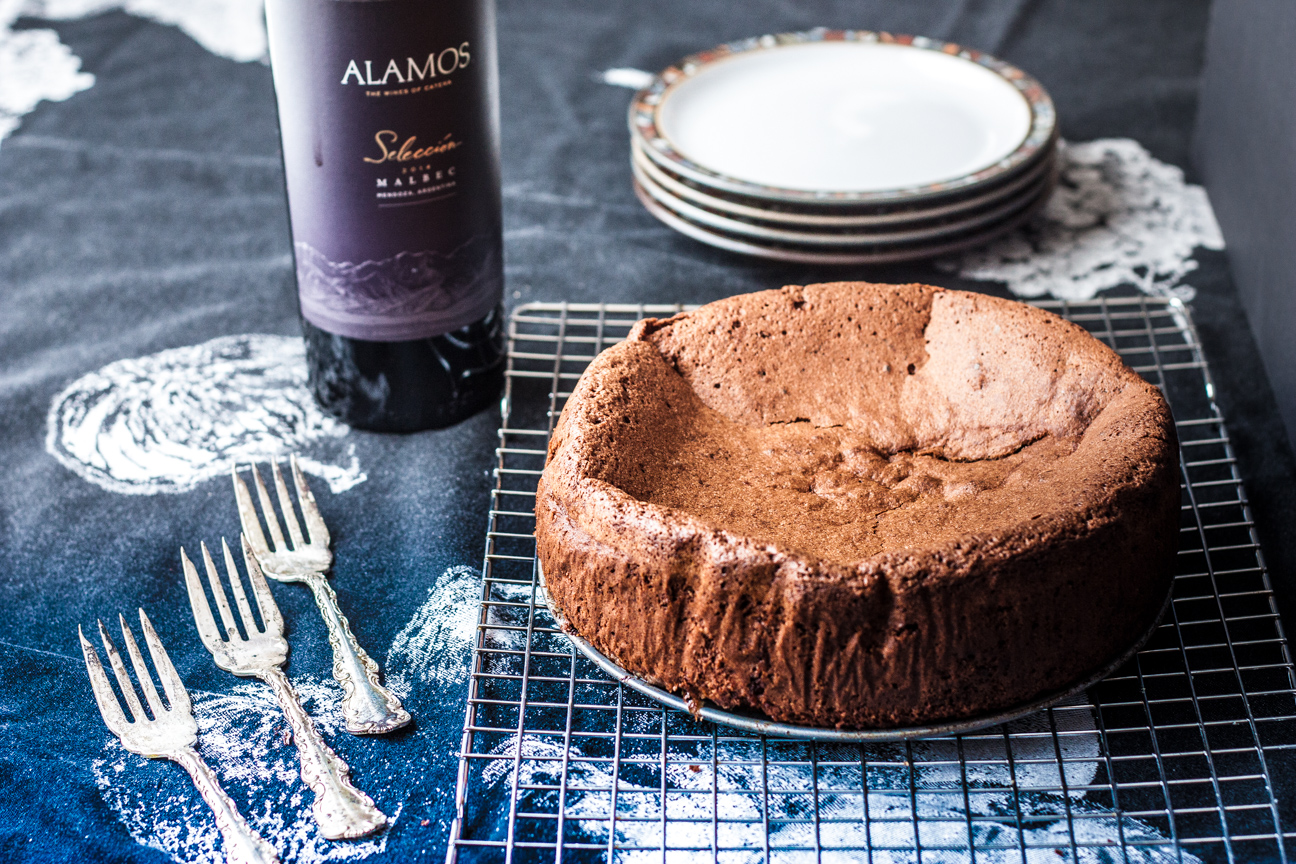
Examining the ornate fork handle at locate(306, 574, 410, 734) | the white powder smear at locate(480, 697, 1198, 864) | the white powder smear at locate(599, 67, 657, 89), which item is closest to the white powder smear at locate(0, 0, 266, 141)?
the white powder smear at locate(599, 67, 657, 89)

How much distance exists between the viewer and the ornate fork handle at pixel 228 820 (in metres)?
0.94

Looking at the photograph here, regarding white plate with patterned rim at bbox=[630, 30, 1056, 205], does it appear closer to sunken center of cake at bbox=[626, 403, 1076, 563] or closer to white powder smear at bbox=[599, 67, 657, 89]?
white powder smear at bbox=[599, 67, 657, 89]

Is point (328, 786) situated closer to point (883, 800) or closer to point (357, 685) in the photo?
point (357, 685)

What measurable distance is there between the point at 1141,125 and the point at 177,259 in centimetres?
156

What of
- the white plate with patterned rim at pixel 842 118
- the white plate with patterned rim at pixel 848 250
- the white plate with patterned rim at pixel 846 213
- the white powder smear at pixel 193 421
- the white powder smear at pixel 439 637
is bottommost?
the white powder smear at pixel 439 637

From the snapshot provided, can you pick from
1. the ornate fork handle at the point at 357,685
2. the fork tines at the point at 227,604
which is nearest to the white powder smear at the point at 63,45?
the fork tines at the point at 227,604

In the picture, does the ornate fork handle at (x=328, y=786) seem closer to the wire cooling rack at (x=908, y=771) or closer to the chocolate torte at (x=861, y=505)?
the wire cooling rack at (x=908, y=771)

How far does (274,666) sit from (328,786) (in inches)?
6.4

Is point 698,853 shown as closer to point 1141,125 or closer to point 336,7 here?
point 336,7

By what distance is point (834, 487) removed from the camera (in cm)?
114

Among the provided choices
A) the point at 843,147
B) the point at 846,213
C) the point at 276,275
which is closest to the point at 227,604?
the point at 276,275

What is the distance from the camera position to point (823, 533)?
107 centimetres

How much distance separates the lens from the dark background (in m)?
1.09

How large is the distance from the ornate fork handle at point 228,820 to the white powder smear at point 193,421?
41 cm
